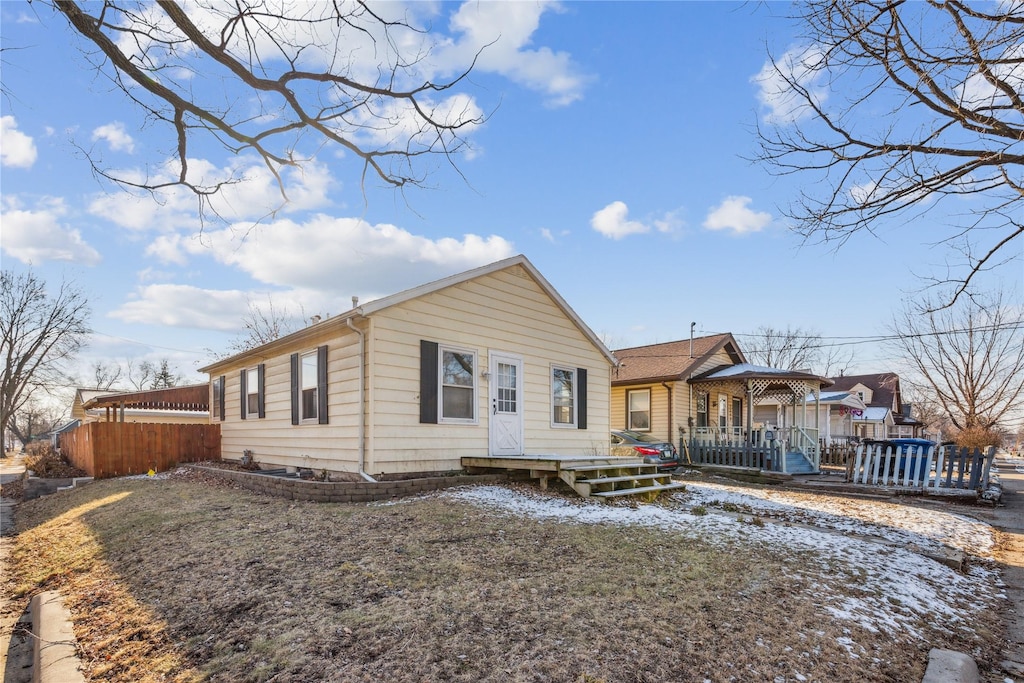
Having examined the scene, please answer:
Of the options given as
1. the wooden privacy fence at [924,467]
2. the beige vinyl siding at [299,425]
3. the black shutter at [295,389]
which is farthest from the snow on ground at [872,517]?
the black shutter at [295,389]

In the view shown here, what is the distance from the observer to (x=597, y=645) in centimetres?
360

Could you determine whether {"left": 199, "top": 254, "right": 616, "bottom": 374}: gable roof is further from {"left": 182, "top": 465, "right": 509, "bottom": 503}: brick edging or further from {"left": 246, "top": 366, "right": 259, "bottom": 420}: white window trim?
{"left": 182, "top": 465, "right": 509, "bottom": 503}: brick edging

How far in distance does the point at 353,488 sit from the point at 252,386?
7104 millimetres

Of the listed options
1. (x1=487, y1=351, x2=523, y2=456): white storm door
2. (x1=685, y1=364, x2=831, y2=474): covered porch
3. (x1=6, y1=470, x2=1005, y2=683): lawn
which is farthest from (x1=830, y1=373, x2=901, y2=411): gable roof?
(x1=6, y1=470, x2=1005, y2=683): lawn

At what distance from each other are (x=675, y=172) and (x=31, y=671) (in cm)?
1167

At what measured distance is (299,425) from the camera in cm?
1140

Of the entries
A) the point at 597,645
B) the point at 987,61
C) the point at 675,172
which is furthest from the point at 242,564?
the point at 675,172

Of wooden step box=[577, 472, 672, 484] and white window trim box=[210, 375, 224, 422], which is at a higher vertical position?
white window trim box=[210, 375, 224, 422]

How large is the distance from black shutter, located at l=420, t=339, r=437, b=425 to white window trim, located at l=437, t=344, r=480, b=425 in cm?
11

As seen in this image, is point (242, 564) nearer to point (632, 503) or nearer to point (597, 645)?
point (597, 645)

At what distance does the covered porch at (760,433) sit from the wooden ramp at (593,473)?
7.35 metres

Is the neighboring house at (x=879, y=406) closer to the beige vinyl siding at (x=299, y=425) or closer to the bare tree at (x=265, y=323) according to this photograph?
the beige vinyl siding at (x=299, y=425)

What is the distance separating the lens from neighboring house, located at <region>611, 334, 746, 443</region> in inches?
780

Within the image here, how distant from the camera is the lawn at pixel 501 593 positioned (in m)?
3.49
